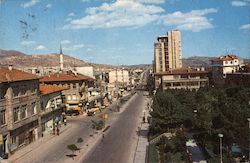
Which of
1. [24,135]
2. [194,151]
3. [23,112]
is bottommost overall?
[194,151]

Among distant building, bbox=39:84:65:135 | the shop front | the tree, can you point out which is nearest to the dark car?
distant building, bbox=39:84:65:135

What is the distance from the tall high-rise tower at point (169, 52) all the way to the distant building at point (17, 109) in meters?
126

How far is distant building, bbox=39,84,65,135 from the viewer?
52675mm

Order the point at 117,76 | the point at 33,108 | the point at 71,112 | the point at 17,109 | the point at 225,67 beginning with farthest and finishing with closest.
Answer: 1. the point at 117,76
2. the point at 225,67
3. the point at 71,112
4. the point at 33,108
5. the point at 17,109

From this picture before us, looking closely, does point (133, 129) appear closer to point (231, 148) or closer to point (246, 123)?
point (231, 148)

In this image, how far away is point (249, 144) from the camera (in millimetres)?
28594

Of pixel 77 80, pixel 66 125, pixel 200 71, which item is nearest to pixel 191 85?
pixel 200 71

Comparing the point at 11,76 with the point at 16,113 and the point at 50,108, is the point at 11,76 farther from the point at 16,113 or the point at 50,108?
the point at 50,108

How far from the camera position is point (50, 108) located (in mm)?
55656

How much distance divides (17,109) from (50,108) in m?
13.6

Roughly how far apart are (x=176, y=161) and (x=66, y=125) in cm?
3176

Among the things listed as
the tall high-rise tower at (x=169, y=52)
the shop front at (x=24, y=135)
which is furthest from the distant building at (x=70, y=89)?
the tall high-rise tower at (x=169, y=52)

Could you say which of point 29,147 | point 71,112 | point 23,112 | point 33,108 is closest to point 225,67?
point 71,112

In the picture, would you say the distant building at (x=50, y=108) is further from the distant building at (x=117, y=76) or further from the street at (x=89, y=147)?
the distant building at (x=117, y=76)
